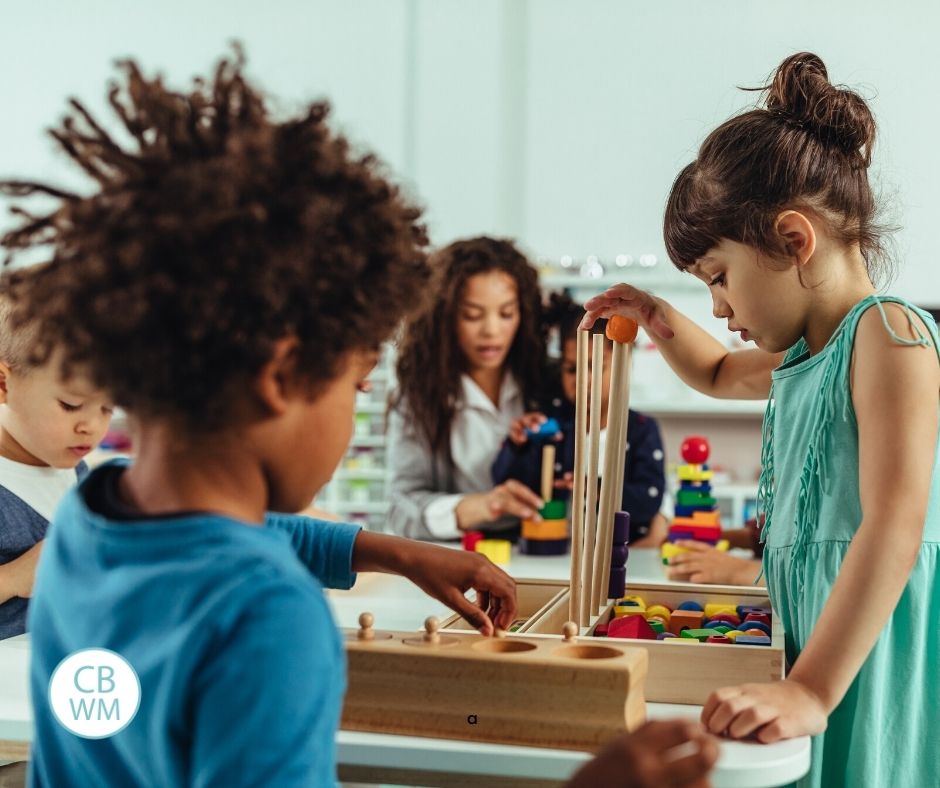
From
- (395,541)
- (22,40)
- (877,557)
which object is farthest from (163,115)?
(22,40)

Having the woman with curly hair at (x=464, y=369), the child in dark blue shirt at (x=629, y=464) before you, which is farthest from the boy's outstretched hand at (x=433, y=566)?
the woman with curly hair at (x=464, y=369)

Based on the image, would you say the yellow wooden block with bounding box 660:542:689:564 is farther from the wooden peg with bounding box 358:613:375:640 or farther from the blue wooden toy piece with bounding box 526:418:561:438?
the wooden peg with bounding box 358:613:375:640

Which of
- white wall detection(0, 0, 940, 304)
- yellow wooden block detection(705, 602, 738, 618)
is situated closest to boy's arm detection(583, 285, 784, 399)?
yellow wooden block detection(705, 602, 738, 618)

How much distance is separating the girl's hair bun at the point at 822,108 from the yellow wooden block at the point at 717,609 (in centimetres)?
49

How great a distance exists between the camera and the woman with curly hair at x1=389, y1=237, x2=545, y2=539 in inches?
88.9

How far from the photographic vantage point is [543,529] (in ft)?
6.24

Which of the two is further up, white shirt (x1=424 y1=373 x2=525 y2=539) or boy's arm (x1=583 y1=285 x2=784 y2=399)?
boy's arm (x1=583 y1=285 x2=784 y2=399)

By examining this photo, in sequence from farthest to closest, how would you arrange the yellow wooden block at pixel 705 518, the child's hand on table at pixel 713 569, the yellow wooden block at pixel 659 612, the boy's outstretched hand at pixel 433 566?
1. the yellow wooden block at pixel 705 518
2. the child's hand on table at pixel 713 569
3. the yellow wooden block at pixel 659 612
4. the boy's outstretched hand at pixel 433 566

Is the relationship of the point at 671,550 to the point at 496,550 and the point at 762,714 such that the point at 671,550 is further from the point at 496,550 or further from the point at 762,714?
the point at 762,714

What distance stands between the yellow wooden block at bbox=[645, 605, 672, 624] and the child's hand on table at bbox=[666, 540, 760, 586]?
0.22m

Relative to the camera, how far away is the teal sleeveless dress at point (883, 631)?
3.13 feet

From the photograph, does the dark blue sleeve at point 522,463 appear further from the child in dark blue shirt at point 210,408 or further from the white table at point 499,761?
the child in dark blue shirt at point 210,408

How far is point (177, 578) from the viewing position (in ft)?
1.85

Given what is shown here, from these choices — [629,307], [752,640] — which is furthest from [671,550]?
[752,640]
